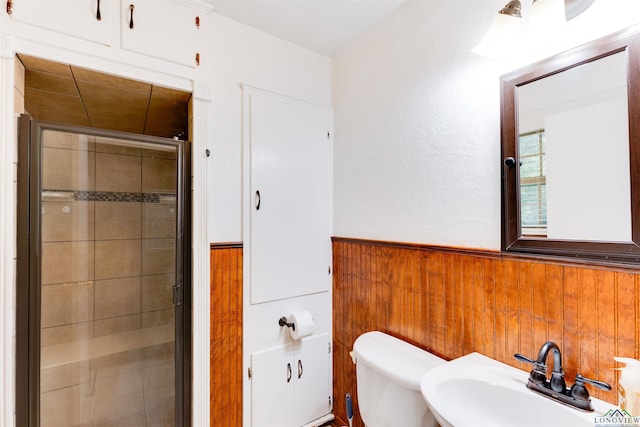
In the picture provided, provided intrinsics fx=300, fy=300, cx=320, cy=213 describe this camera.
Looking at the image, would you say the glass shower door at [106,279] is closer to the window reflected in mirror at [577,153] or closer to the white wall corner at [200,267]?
the white wall corner at [200,267]

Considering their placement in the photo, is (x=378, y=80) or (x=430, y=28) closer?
(x=430, y=28)

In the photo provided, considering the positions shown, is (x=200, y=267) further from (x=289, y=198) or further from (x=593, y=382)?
(x=593, y=382)

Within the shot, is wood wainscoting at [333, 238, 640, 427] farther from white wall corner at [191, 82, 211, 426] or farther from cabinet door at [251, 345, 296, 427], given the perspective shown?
white wall corner at [191, 82, 211, 426]

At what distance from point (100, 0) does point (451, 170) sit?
166cm

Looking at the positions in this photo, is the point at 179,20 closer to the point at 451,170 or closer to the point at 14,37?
the point at 14,37

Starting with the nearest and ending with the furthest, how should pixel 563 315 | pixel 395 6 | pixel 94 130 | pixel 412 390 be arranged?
pixel 563 315 → pixel 412 390 → pixel 94 130 → pixel 395 6

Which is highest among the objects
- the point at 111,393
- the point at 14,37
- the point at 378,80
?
the point at 378,80

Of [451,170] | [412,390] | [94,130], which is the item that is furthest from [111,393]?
[451,170]

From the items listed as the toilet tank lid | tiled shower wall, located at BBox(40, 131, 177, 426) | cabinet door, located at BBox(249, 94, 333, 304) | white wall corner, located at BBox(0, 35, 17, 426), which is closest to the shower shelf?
tiled shower wall, located at BBox(40, 131, 177, 426)

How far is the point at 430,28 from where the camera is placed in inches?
56.8

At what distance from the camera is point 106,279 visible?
141cm

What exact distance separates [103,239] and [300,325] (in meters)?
1.11

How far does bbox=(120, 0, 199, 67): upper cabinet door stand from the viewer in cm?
131

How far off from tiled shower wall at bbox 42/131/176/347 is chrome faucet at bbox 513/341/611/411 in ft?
5.11
